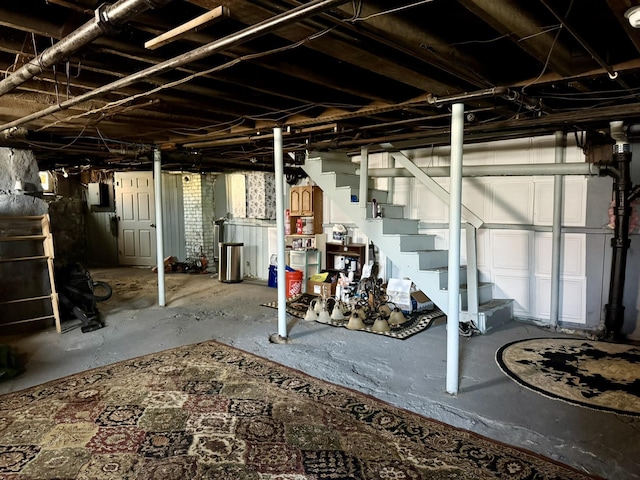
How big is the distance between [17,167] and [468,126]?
16.7 feet

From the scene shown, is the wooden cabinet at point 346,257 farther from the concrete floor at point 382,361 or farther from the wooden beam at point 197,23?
the wooden beam at point 197,23

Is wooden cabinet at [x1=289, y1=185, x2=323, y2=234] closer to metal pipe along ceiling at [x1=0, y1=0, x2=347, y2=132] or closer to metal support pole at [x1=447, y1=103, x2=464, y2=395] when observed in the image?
metal support pole at [x1=447, y1=103, x2=464, y2=395]

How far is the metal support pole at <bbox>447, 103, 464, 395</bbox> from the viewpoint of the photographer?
121 inches

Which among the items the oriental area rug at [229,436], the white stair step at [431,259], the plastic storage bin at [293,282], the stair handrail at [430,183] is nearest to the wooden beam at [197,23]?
the oriental area rug at [229,436]

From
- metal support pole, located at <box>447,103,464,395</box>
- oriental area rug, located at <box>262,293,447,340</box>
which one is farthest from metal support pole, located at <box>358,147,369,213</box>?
metal support pole, located at <box>447,103,464,395</box>

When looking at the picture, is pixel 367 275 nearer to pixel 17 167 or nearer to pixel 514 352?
pixel 514 352

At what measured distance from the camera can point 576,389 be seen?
3201mm

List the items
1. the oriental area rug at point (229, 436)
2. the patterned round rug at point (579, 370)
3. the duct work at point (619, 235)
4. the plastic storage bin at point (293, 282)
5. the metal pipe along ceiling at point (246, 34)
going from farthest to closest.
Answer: the plastic storage bin at point (293, 282) → the duct work at point (619, 235) → the patterned round rug at point (579, 370) → the oriental area rug at point (229, 436) → the metal pipe along ceiling at point (246, 34)

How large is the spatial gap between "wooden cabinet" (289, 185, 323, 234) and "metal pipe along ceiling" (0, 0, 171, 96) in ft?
15.5

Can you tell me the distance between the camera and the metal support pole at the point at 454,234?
3070 mm

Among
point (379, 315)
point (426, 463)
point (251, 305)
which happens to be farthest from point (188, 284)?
point (426, 463)

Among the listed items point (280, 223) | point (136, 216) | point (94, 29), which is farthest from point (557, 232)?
point (136, 216)

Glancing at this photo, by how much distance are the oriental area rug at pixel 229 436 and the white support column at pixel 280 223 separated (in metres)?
1.02

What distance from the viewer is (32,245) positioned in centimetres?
505
